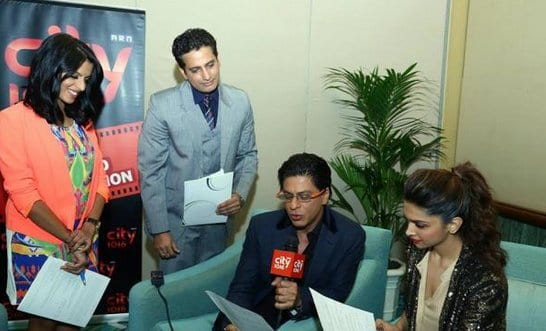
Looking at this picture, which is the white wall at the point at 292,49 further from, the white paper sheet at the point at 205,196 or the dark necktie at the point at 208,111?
the white paper sheet at the point at 205,196

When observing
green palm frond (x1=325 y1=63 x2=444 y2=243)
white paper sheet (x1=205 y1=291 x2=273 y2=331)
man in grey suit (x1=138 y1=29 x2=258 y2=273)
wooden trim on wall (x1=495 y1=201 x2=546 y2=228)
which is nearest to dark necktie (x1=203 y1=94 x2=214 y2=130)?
man in grey suit (x1=138 y1=29 x2=258 y2=273)

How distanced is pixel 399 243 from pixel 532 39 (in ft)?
5.37

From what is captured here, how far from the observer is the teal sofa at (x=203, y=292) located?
7.29ft

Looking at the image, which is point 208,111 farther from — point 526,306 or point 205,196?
point 526,306

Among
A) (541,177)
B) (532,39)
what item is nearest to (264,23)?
(532,39)

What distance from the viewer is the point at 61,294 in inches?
83.7

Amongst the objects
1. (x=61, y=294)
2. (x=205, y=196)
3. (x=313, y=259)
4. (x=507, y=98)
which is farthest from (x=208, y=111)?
(x=507, y=98)

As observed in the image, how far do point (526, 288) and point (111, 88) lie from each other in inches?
95.1

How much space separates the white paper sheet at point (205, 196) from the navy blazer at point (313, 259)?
14.1 inches

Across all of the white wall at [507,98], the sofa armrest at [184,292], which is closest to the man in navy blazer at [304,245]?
the sofa armrest at [184,292]

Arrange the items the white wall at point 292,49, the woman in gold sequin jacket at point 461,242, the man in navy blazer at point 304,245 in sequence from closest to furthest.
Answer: the woman in gold sequin jacket at point 461,242 < the man in navy blazer at point 304,245 < the white wall at point 292,49

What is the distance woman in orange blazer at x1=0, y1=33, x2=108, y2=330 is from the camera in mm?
2027

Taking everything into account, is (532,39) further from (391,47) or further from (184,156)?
(184,156)

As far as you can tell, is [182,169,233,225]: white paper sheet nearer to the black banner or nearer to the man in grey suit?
the man in grey suit
